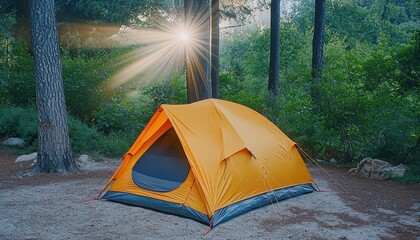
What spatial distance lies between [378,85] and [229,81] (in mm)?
6850

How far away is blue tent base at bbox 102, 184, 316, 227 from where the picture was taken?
5012 mm

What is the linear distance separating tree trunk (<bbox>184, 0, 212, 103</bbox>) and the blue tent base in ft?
14.2

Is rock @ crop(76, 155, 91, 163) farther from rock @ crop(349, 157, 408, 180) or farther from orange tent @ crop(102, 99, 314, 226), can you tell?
rock @ crop(349, 157, 408, 180)

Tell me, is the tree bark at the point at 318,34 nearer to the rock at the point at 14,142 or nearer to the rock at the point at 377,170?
the rock at the point at 377,170

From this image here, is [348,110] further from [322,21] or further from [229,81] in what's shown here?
[229,81]

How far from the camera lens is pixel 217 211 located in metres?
4.99

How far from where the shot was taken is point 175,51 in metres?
21.3

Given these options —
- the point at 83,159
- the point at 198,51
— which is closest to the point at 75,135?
the point at 83,159

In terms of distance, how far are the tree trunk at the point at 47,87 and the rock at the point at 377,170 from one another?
6255 mm

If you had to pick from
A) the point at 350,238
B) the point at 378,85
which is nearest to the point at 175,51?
the point at 378,85

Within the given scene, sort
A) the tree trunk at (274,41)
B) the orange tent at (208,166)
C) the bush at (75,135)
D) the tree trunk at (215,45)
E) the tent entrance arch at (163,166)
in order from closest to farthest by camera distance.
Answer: the orange tent at (208,166) → the tent entrance arch at (163,166) → the bush at (75,135) → the tree trunk at (274,41) → the tree trunk at (215,45)

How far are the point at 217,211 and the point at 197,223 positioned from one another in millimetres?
305

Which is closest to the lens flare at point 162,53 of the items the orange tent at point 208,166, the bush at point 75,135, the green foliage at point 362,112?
the bush at point 75,135

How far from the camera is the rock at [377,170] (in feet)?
25.6
